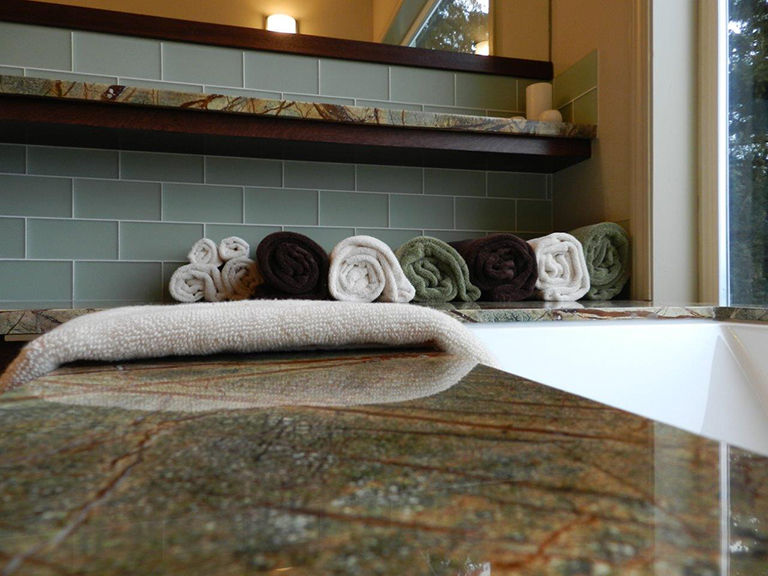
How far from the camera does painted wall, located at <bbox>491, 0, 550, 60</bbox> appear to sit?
154 centimetres

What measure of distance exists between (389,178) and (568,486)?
51.3 inches

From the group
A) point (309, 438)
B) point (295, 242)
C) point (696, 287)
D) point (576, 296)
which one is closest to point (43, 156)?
point (295, 242)

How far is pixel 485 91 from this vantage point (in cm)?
147

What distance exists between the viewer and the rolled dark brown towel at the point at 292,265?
1008 millimetres

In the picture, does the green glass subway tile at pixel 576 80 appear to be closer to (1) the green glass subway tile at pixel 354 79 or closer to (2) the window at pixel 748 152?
(2) the window at pixel 748 152

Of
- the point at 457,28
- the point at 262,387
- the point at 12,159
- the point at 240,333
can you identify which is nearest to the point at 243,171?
the point at 12,159

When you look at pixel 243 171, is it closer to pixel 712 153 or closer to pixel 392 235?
pixel 392 235

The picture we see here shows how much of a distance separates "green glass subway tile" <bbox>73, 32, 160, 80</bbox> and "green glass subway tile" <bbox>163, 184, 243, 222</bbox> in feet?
0.84

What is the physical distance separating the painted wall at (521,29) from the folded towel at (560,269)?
2.27ft

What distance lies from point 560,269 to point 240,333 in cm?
83

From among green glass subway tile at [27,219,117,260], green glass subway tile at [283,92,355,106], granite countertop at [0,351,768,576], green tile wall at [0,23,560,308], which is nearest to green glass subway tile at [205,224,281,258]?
green tile wall at [0,23,560,308]

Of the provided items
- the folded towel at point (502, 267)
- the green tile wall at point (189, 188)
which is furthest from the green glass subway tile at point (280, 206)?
the folded towel at point (502, 267)

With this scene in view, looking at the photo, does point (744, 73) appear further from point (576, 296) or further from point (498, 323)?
point (498, 323)

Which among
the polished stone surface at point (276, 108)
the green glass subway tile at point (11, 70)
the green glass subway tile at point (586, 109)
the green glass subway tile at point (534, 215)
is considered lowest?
the green glass subway tile at point (534, 215)
